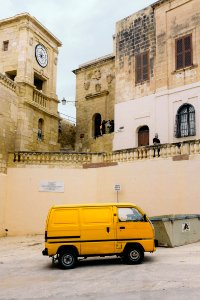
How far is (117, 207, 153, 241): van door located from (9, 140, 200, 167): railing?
19.7ft

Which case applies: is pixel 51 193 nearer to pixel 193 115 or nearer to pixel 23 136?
pixel 23 136

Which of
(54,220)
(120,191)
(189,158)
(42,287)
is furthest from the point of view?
(120,191)

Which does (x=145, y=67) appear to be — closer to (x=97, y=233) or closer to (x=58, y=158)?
(x=58, y=158)

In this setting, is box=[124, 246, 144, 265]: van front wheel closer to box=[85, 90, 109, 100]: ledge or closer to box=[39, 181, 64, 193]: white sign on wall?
box=[39, 181, 64, 193]: white sign on wall

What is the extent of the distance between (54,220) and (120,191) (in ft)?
24.4

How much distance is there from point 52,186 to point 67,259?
27.6 ft

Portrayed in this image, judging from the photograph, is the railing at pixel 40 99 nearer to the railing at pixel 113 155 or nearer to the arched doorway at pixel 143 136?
the railing at pixel 113 155

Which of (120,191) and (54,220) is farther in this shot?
(120,191)

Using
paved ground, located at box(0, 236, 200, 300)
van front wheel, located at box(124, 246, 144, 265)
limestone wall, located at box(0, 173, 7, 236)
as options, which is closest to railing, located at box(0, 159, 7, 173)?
limestone wall, located at box(0, 173, 7, 236)

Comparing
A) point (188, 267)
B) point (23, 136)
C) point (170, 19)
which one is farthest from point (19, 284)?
point (170, 19)

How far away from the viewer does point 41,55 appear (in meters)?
24.6

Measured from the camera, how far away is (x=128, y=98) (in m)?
22.5

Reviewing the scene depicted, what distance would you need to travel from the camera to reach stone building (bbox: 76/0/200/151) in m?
20.0

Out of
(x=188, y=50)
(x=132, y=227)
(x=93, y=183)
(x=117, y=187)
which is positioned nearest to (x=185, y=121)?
(x=188, y=50)
